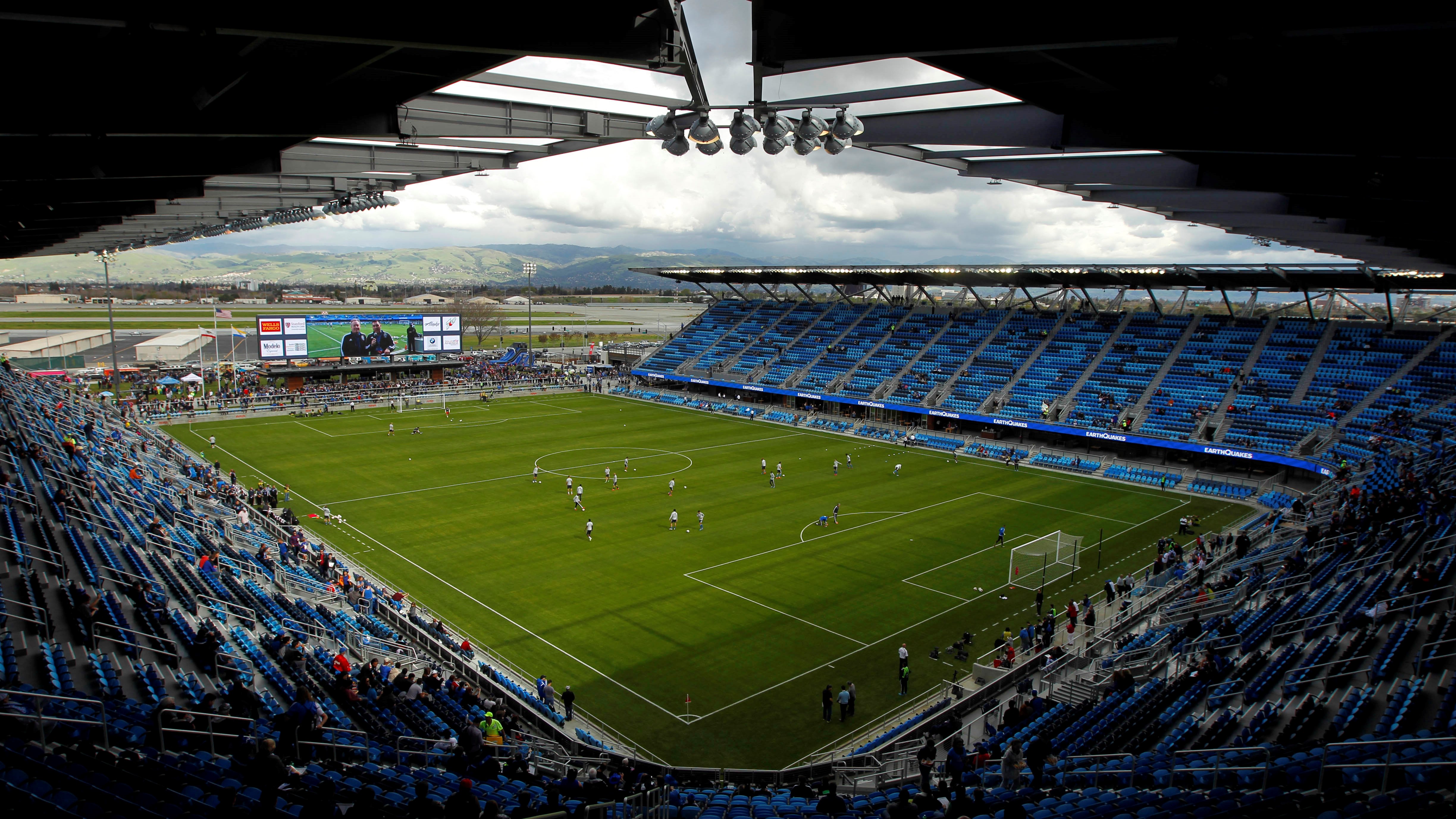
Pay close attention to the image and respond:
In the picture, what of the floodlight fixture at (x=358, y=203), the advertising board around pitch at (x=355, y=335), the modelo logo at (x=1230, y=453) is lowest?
the modelo logo at (x=1230, y=453)

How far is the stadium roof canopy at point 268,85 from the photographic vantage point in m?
5.03

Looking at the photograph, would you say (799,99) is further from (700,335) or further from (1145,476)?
(700,335)

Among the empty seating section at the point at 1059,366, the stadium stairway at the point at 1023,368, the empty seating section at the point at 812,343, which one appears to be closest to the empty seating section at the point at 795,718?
the empty seating section at the point at 1059,366

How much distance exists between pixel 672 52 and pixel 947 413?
170ft

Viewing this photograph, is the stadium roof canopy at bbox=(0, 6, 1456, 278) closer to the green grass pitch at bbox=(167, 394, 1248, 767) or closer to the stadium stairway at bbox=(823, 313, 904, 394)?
the green grass pitch at bbox=(167, 394, 1248, 767)

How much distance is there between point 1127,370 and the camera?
2149 inches

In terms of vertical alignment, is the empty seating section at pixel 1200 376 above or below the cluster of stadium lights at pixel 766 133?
below

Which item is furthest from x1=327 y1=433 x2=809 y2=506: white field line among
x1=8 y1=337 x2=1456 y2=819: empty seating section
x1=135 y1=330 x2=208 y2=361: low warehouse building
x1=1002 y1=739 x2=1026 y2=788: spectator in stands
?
x1=135 y1=330 x2=208 y2=361: low warehouse building

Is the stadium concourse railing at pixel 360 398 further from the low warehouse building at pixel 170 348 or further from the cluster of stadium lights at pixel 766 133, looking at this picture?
the cluster of stadium lights at pixel 766 133

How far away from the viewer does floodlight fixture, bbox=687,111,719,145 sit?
10.5 m

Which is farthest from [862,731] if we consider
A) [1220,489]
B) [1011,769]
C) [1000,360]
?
[1000,360]

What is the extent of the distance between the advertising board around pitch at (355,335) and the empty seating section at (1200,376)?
5712 cm

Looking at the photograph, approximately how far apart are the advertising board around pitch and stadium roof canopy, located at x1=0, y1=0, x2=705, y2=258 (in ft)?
182

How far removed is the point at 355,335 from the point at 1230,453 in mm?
64256
